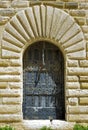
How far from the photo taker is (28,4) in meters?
9.25

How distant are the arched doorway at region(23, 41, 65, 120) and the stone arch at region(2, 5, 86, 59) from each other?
0.34 m

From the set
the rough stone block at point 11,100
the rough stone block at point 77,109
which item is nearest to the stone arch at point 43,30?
the rough stone block at point 11,100

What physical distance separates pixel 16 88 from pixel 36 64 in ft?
2.53

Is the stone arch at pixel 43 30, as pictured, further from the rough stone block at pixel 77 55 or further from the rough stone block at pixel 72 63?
the rough stone block at pixel 72 63

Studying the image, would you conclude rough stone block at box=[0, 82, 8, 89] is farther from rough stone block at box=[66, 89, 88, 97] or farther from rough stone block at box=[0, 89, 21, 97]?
rough stone block at box=[66, 89, 88, 97]

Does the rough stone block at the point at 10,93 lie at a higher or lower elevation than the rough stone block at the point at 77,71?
lower

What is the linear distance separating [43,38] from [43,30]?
18 cm

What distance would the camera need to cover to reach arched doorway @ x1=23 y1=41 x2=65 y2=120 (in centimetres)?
946

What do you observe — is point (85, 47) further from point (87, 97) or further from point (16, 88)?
point (16, 88)

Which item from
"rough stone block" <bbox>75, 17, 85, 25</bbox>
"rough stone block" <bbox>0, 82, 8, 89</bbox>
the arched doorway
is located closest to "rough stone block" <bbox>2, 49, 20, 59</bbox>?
the arched doorway

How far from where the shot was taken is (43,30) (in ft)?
30.2

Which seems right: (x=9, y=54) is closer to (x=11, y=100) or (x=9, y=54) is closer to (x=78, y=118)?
(x=11, y=100)

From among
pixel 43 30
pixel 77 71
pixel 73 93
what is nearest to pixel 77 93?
pixel 73 93

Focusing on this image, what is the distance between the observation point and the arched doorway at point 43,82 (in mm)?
9461
